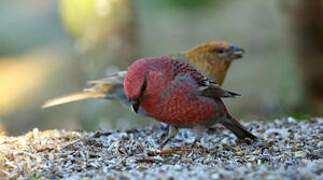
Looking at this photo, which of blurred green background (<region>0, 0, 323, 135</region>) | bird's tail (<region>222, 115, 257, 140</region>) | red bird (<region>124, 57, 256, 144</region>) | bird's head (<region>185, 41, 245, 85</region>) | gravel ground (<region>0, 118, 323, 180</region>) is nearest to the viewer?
gravel ground (<region>0, 118, 323, 180</region>)

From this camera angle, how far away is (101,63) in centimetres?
693

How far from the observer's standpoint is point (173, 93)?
12.5 feet

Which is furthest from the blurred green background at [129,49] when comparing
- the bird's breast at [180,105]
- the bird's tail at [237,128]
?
the bird's breast at [180,105]

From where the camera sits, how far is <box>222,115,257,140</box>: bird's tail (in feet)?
14.6

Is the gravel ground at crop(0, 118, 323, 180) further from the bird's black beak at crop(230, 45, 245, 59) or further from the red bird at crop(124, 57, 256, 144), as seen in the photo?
the bird's black beak at crop(230, 45, 245, 59)

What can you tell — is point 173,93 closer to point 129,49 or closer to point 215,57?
point 215,57

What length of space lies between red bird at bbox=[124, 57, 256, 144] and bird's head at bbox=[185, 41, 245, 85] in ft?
4.85

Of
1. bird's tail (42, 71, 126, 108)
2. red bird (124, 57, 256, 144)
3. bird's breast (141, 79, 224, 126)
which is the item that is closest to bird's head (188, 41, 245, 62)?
bird's tail (42, 71, 126, 108)

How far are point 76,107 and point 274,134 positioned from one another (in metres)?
5.73

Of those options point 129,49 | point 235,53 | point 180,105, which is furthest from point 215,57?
point 180,105

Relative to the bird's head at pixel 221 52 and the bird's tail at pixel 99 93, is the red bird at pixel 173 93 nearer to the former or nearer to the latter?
the bird's head at pixel 221 52

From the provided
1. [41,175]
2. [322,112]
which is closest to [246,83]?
[322,112]

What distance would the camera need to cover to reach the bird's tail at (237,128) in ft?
14.6

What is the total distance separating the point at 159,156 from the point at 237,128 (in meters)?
1.04
